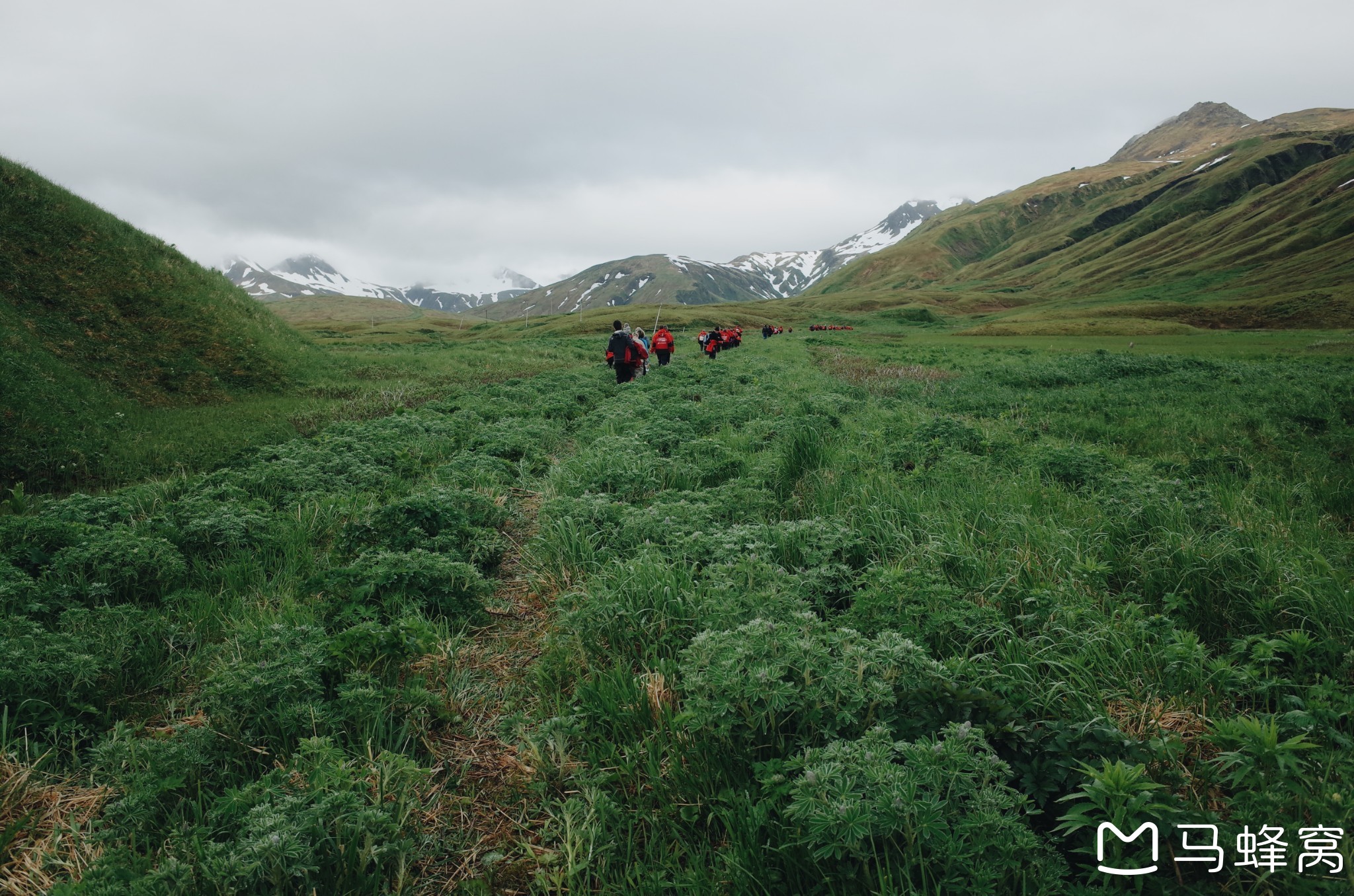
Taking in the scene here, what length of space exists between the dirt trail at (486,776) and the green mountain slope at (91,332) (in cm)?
985

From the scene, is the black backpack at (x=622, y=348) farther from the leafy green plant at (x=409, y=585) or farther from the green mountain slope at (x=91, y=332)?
the leafy green plant at (x=409, y=585)

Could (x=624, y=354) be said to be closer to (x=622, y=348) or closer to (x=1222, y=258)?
(x=622, y=348)

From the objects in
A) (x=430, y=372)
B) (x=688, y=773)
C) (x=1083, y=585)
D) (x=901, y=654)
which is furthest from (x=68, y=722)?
(x=430, y=372)

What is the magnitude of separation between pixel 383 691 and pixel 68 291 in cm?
2005

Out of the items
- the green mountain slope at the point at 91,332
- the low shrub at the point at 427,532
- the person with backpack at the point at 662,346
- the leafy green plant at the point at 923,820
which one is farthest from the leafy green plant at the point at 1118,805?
the person with backpack at the point at 662,346

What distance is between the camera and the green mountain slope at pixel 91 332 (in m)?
10.8

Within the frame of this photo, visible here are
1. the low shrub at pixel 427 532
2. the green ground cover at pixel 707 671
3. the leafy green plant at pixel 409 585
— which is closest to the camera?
the green ground cover at pixel 707 671

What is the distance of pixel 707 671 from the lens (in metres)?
3.19

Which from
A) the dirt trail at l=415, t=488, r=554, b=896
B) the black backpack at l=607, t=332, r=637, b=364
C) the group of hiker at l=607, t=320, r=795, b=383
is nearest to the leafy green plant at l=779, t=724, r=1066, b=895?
the dirt trail at l=415, t=488, r=554, b=896

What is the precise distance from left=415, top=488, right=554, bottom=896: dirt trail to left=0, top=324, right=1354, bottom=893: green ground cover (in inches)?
1.1

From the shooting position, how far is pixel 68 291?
15.9 m

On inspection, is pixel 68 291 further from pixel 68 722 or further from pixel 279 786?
pixel 279 786

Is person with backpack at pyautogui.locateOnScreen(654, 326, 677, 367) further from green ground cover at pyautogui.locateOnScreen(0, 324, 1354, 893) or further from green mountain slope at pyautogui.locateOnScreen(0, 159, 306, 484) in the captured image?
green ground cover at pyautogui.locateOnScreen(0, 324, 1354, 893)

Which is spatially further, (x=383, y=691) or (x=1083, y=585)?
(x=1083, y=585)
